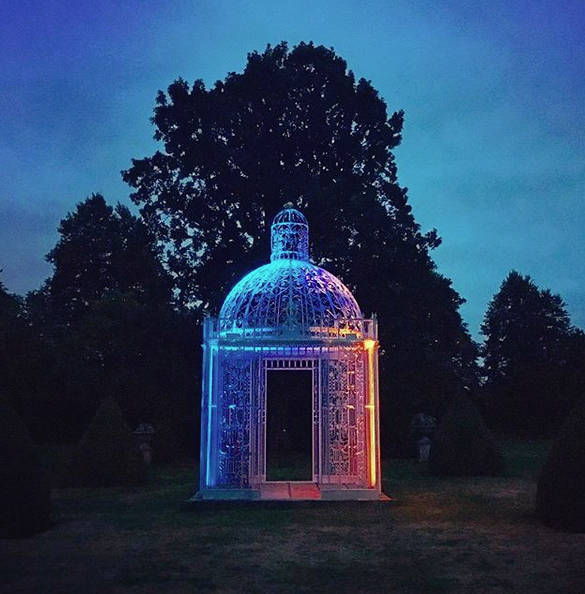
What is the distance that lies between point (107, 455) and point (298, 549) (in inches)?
361

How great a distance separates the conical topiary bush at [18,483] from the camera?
1067 centimetres

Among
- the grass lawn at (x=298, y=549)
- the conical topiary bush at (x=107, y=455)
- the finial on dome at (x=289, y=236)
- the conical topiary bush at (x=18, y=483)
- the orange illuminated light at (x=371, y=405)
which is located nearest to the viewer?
the grass lawn at (x=298, y=549)

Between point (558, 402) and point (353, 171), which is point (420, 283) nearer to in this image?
point (353, 171)

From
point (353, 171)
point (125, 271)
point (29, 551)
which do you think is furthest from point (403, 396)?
point (125, 271)

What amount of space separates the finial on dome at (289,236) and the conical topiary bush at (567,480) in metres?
6.94

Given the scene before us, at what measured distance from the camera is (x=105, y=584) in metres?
7.91

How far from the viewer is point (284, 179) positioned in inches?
1080

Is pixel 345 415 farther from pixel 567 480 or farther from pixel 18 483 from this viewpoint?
pixel 18 483

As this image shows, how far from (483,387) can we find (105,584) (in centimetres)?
3730

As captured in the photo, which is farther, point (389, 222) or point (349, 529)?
point (389, 222)

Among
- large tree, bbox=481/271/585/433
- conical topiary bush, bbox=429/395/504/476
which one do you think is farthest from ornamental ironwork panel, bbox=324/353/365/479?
large tree, bbox=481/271/585/433

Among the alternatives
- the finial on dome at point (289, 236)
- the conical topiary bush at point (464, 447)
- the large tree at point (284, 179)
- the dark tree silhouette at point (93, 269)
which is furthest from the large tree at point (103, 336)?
the finial on dome at point (289, 236)

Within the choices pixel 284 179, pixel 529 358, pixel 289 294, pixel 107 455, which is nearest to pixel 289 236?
pixel 289 294

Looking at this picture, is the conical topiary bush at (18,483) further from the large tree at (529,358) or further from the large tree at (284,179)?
the large tree at (529,358)
